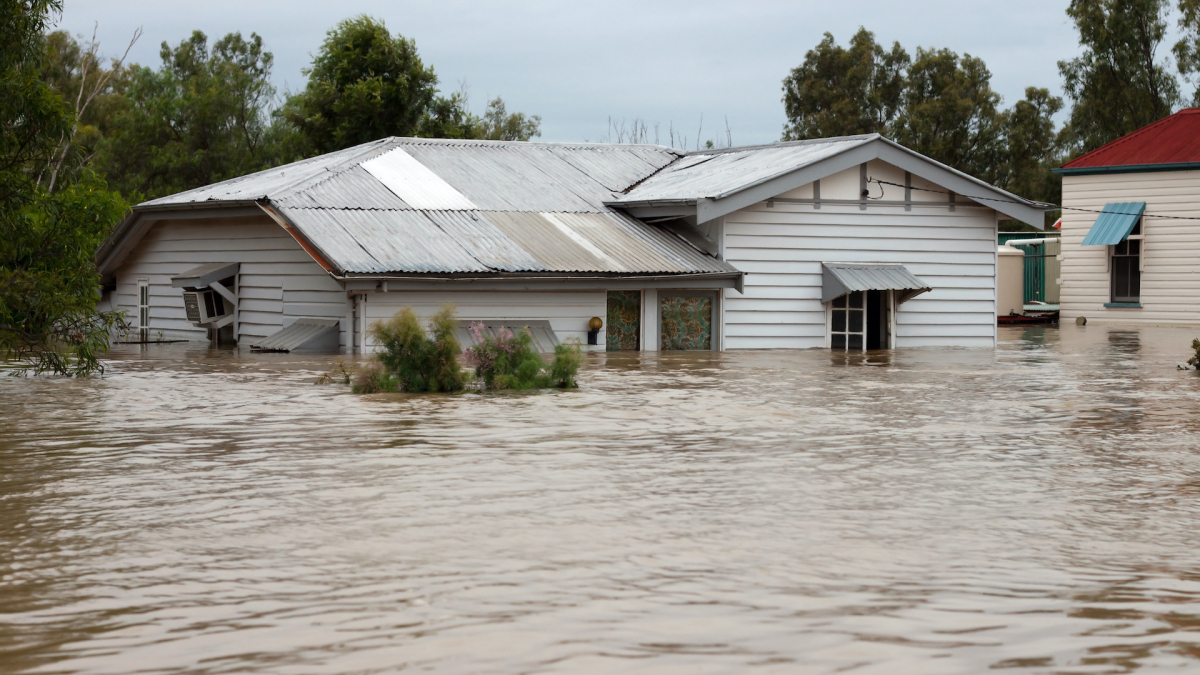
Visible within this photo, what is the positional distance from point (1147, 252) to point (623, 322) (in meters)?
20.9

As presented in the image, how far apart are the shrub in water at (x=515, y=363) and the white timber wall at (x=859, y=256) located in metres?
11.2

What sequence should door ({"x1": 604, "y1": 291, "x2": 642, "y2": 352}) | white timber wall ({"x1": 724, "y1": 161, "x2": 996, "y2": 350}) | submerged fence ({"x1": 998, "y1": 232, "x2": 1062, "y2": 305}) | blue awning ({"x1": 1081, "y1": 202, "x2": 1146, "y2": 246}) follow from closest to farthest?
door ({"x1": 604, "y1": 291, "x2": 642, "y2": 352}) < white timber wall ({"x1": 724, "y1": 161, "x2": 996, "y2": 350}) < blue awning ({"x1": 1081, "y1": 202, "x2": 1146, "y2": 246}) < submerged fence ({"x1": 998, "y1": 232, "x2": 1062, "y2": 305})

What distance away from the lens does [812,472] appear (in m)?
11.7

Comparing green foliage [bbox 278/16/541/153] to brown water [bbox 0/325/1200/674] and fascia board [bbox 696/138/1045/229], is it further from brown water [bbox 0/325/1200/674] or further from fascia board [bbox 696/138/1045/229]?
brown water [bbox 0/325/1200/674]

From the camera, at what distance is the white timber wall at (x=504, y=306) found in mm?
26609

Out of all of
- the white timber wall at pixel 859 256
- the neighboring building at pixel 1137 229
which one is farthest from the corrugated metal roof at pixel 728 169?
the neighboring building at pixel 1137 229

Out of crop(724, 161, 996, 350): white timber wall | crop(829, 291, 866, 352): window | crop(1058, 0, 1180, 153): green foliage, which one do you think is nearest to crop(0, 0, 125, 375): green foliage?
crop(724, 161, 996, 350): white timber wall

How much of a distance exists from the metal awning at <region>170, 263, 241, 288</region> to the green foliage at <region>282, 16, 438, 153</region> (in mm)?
19431

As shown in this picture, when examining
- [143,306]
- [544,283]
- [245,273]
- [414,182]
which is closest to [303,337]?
[245,273]

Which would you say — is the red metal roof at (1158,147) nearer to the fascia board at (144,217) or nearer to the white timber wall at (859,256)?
the white timber wall at (859,256)

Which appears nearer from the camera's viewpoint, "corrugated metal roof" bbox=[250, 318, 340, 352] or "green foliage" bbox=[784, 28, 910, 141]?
"corrugated metal roof" bbox=[250, 318, 340, 352]

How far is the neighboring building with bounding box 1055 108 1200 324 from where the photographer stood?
4209 centimetres

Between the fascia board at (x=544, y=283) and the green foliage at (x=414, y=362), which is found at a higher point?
the fascia board at (x=544, y=283)

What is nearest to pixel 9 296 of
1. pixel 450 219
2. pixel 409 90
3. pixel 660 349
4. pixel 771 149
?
pixel 450 219
